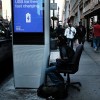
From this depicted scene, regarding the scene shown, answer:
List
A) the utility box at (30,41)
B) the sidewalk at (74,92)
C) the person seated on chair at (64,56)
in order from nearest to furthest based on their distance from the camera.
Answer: the sidewalk at (74,92) < the utility box at (30,41) < the person seated on chair at (64,56)

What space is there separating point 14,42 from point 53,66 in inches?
43.2

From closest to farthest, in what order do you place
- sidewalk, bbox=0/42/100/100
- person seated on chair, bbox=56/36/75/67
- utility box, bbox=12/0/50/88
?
sidewalk, bbox=0/42/100/100 → utility box, bbox=12/0/50/88 → person seated on chair, bbox=56/36/75/67

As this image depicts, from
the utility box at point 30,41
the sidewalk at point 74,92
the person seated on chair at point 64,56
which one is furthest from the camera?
the person seated on chair at point 64,56

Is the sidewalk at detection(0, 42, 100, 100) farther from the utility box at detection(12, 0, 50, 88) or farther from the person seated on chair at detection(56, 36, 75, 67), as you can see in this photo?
the person seated on chair at detection(56, 36, 75, 67)

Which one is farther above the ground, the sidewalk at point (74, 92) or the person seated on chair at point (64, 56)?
the person seated on chair at point (64, 56)

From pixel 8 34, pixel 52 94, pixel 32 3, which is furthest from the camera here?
pixel 8 34

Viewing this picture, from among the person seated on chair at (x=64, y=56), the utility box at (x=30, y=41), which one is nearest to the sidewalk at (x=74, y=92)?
the utility box at (x=30, y=41)

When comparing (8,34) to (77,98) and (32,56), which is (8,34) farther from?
(77,98)

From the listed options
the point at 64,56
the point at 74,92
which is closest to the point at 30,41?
the point at 64,56

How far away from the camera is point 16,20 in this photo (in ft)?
25.7

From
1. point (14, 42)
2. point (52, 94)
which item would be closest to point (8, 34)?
point (14, 42)

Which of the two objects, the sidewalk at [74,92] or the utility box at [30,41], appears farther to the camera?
the utility box at [30,41]

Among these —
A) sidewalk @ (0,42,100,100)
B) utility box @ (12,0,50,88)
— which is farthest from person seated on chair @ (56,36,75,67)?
sidewalk @ (0,42,100,100)

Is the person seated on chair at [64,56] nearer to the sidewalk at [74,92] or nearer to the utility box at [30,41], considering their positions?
the utility box at [30,41]
